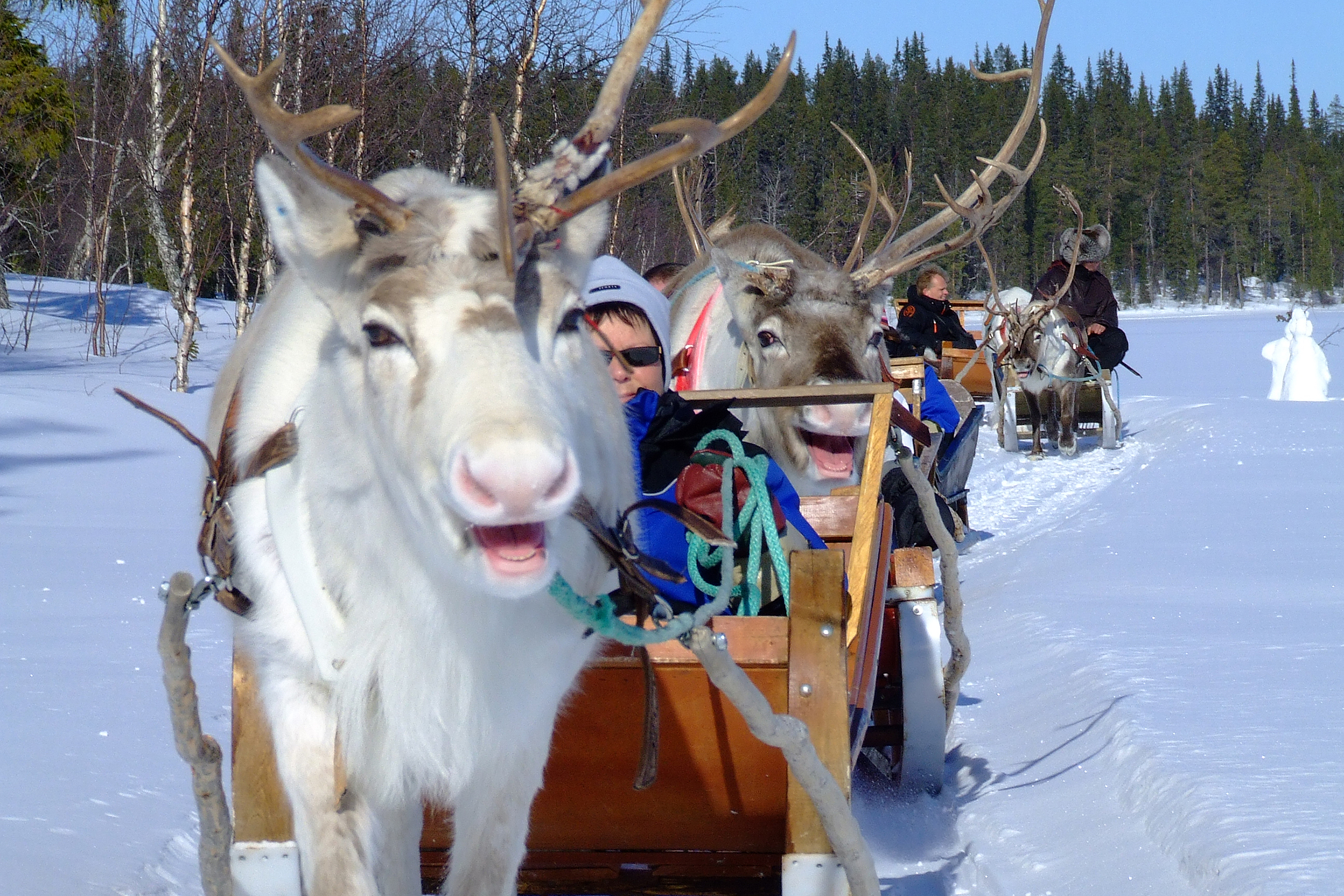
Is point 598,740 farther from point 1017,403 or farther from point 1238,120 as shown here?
point 1238,120

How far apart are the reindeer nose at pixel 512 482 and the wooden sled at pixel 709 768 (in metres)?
1.19

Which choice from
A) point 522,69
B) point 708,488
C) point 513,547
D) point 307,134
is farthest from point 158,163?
point 513,547

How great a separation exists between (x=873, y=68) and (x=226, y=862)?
105m

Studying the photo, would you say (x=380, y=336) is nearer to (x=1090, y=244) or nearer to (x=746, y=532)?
(x=746, y=532)

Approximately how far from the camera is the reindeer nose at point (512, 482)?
1.60 meters

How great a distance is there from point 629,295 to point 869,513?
1.03 meters

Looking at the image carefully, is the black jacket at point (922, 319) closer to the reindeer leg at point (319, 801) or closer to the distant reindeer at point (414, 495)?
the distant reindeer at point (414, 495)

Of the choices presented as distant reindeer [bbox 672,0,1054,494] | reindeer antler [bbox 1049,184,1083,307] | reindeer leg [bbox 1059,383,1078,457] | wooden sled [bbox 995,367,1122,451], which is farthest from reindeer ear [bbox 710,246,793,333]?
wooden sled [bbox 995,367,1122,451]

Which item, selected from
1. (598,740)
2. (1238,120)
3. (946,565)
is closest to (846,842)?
(598,740)

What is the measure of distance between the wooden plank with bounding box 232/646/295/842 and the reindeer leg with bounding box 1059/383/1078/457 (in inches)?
525

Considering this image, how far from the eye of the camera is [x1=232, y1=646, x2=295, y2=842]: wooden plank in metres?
2.30

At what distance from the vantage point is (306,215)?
79.2 inches

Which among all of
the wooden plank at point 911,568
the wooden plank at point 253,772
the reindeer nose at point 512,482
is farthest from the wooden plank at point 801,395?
the reindeer nose at point 512,482

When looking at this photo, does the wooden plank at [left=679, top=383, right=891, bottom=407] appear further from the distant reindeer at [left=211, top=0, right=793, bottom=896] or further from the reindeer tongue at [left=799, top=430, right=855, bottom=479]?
the distant reindeer at [left=211, top=0, right=793, bottom=896]
